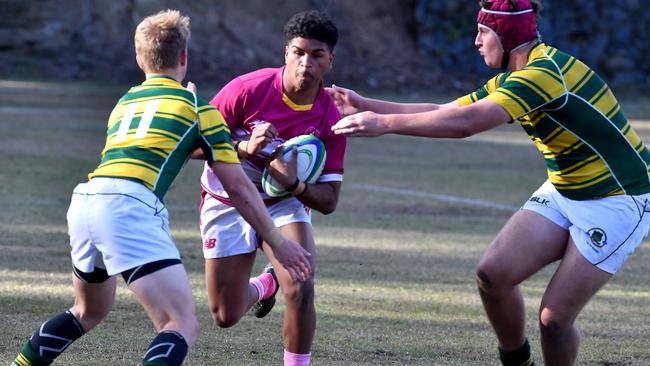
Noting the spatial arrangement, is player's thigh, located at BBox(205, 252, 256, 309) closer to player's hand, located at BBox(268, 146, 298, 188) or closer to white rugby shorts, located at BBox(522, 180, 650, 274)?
player's hand, located at BBox(268, 146, 298, 188)

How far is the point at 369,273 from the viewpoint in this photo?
9.73 metres

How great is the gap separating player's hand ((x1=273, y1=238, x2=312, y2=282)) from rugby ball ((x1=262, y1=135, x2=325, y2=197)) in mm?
1098

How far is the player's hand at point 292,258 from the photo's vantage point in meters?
5.25

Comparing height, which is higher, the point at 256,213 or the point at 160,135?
the point at 160,135

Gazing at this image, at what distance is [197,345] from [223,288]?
0.43 metres

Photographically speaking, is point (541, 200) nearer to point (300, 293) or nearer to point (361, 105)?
point (361, 105)

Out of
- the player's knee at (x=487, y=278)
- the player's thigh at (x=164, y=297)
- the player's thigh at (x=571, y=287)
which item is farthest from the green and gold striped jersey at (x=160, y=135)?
the player's thigh at (x=571, y=287)

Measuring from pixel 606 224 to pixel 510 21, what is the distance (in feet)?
3.61

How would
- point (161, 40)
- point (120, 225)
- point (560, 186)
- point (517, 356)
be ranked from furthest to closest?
point (517, 356), point (560, 186), point (161, 40), point (120, 225)

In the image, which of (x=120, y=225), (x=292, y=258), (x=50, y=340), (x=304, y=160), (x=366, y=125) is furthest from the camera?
(x=304, y=160)

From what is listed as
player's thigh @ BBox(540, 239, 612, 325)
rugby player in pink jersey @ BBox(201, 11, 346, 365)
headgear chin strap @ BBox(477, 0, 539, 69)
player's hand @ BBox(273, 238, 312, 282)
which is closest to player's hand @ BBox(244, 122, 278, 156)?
rugby player in pink jersey @ BBox(201, 11, 346, 365)

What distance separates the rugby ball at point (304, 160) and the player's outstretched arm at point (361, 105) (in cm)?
40

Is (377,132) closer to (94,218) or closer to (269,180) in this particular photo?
(269,180)

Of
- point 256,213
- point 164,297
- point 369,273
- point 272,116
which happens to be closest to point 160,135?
point 256,213
